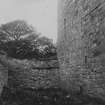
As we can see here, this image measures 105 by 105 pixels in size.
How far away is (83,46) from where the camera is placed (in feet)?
17.2

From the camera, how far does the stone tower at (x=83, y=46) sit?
14.2ft

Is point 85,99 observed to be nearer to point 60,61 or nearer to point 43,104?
point 43,104

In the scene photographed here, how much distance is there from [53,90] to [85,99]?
1.99m

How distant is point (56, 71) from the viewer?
7285 mm

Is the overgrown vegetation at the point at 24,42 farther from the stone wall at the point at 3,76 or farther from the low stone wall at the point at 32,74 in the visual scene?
the stone wall at the point at 3,76

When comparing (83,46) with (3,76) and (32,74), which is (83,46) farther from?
(3,76)

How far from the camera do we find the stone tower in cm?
432

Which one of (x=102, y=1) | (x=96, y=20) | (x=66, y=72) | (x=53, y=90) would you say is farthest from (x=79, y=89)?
(x=102, y=1)

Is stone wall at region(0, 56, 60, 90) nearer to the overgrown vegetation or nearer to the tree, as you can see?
the overgrown vegetation

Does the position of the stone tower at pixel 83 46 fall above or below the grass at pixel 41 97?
above

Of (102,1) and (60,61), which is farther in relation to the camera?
(60,61)

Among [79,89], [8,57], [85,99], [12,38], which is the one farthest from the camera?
[12,38]

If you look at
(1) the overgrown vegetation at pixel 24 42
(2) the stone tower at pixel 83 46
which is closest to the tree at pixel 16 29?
(1) the overgrown vegetation at pixel 24 42

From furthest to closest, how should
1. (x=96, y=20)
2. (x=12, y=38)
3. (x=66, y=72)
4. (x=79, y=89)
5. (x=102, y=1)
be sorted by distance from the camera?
(x=12, y=38) → (x=66, y=72) → (x=79, y=89) → (x=96, y=20) → (x=102, y=1)
